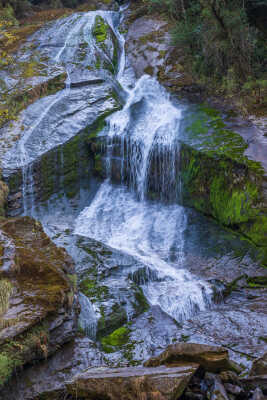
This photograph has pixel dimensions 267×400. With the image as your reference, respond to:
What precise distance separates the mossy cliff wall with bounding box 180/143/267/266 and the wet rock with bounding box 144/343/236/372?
375 centimetres

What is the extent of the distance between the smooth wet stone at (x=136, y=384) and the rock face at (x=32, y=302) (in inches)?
30.5

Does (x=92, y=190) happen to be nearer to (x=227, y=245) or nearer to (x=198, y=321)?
(x=227, y=245)

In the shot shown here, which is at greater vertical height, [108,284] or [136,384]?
[136,384]

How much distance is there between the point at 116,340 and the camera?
5.77m

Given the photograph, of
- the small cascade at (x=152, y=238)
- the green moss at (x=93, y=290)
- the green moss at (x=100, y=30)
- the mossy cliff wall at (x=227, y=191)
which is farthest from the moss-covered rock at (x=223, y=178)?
the green moss at (x=100, y=30)

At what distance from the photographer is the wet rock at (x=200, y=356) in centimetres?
374

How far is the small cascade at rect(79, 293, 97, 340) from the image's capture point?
5.79 metres

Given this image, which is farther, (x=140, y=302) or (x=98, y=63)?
(x=98, y=63)

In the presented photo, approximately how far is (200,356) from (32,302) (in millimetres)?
2203

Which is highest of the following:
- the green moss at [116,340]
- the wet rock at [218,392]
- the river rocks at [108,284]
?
the wet rock at [218,392]

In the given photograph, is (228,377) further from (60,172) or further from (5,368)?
(60,172)

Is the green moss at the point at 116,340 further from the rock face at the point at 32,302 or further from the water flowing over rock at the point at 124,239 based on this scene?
the rock face at the point at 32,302

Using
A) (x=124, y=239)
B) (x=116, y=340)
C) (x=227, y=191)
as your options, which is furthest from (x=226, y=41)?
(x=116, y=340)

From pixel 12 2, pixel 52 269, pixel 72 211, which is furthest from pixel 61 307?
pixel 12 2
